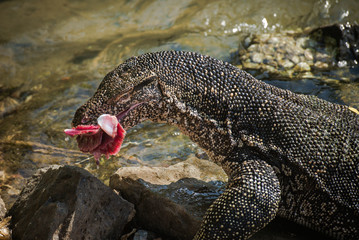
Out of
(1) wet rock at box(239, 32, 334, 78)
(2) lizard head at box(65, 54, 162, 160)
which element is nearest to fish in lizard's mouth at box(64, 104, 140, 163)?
(2) lizard head at box(65, 54, 162, 160)

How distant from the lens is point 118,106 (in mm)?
4246

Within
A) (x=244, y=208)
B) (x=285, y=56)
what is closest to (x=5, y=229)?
(x=244, y=208)

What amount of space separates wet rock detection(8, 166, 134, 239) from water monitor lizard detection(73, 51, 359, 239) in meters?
0.55

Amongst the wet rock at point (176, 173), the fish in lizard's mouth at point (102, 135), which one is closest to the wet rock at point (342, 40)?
the wet rock at point (176, 173)

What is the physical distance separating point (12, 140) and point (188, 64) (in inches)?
188

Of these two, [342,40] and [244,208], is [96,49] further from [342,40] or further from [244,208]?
[244,208]

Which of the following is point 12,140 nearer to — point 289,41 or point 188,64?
point 188,64

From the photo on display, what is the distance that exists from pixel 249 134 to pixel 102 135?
1612 millimetres

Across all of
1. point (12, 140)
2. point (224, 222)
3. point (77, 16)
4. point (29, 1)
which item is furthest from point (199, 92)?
point (29, 1)

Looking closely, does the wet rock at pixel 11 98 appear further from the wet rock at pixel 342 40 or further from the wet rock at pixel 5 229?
the wet rock at pixel 342 40

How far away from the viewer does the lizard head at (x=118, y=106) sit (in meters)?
4.06

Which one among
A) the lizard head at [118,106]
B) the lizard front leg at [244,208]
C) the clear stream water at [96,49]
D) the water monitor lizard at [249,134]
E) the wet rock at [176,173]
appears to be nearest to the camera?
the lizard front leg at [244,208]

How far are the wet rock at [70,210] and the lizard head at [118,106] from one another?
50 centimetres

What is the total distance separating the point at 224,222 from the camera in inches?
150
